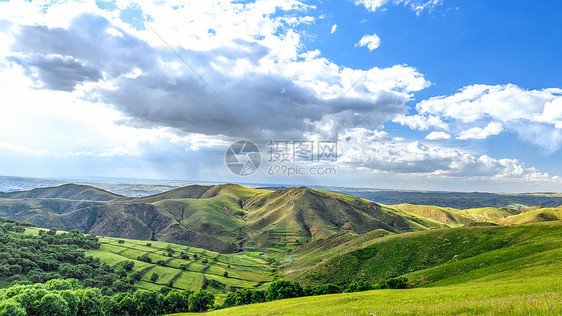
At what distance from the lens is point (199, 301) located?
90.9 m

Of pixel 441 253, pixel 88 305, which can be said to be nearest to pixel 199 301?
pixel 88 305

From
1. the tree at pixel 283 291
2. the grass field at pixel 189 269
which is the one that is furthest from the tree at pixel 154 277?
the tree at pixel 283 291

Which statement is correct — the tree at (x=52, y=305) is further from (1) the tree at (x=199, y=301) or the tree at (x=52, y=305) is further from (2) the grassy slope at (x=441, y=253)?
(2) the grassy slope at (x=441, y=253)

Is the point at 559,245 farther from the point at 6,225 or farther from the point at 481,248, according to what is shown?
the point at 6,225

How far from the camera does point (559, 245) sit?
5775cm

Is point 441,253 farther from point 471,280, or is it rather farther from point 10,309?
point 10,309

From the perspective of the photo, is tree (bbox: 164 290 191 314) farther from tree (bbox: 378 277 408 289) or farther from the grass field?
tree (bbox: 378 277 408 289)

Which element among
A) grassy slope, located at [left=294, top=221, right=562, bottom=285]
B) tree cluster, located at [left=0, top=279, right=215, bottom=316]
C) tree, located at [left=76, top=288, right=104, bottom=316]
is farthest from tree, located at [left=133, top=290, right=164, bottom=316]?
grassy slope, located at [left=294, top=221, right=562, bottom=285]

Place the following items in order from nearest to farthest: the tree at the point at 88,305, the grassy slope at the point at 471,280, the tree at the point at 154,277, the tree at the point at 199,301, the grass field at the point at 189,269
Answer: the grassy slope at the point at 471,280, the tree at the point at 88,305, the tree at the point at 199,301, the tree at the point at 154,277, the grass field at the point at 189,269

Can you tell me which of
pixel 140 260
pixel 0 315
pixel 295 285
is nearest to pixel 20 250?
pixel 140 260

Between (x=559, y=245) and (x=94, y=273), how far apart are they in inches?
7152

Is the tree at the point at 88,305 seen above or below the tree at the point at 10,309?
below

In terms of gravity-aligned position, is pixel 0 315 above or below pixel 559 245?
below

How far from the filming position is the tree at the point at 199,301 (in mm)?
89438
